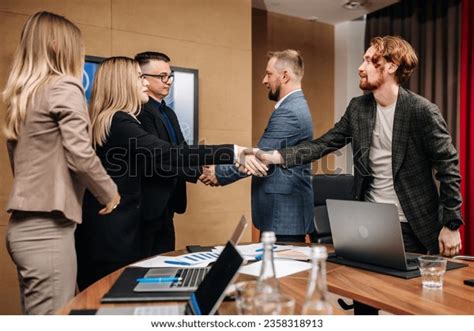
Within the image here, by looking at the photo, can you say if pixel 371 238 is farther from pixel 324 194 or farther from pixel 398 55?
pixel 324 194

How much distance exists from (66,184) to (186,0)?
85.1 inches

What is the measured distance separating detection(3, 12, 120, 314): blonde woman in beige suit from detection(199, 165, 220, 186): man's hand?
140cm

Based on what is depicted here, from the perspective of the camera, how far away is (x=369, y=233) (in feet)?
4.68

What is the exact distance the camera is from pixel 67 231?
1.48m

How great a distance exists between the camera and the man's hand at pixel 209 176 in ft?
9.47

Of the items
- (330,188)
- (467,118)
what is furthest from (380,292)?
(467,118)

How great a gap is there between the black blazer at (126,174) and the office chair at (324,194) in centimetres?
85

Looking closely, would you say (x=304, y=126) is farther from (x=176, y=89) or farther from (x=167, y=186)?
(x=176, y=89)

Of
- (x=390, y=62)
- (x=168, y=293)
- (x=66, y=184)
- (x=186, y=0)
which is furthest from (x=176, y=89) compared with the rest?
(x=168, y=293)

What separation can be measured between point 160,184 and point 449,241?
132 centimetres

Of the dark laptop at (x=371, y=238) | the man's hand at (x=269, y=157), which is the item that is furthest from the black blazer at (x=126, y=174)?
the dark laptop at (x=371, y=238)

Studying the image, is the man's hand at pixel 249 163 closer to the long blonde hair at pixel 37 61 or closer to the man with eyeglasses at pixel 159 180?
the man with eyeglasses at pixel 159 180

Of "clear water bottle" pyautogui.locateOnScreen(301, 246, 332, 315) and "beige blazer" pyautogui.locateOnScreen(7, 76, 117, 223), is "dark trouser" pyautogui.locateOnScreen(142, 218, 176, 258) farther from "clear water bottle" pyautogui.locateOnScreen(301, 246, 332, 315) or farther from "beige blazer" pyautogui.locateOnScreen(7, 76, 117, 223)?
"clear water bottle" pyautogui.locateOnScreen(301, 246, 332, 315)

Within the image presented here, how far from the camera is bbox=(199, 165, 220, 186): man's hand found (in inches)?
114
